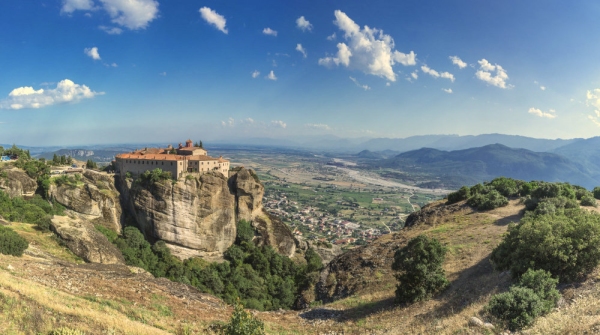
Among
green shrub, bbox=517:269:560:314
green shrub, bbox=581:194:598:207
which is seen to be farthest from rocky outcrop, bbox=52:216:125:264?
green shrub, bbox=581:194:598:207

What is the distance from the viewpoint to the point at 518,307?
482 inches

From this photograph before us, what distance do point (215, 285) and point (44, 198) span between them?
2545cm

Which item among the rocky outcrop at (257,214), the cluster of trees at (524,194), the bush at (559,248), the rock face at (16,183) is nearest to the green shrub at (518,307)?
the bush at (559,248)

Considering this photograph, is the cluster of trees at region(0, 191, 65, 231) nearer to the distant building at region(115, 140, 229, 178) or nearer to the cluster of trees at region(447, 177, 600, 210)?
the distant building at region(115, 140, 229, 178)

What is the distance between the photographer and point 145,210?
149 feet

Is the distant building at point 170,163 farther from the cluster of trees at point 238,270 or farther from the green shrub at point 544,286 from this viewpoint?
the green shrub at point 544,286

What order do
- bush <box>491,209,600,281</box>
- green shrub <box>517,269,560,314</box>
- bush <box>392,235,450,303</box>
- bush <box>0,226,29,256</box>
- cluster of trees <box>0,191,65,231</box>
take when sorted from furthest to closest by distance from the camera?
cluster of trees <box>0,191,65,231</box> < bush <box>0,226,29,256</box> < bush <box>392,235,450,303</box> < bush <box>491,209,600,281</box> < green shrub <box>517,269,560,314</box>

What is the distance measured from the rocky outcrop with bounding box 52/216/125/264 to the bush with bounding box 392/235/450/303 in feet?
94.7

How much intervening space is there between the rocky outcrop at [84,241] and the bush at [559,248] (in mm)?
34969

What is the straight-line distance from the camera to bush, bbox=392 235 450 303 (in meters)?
18.8

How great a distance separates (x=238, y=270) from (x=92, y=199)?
2298 cm

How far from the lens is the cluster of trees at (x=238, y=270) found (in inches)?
1608

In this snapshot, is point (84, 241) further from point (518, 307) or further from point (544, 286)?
point (544, 286)

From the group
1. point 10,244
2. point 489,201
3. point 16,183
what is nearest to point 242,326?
point 10,244
